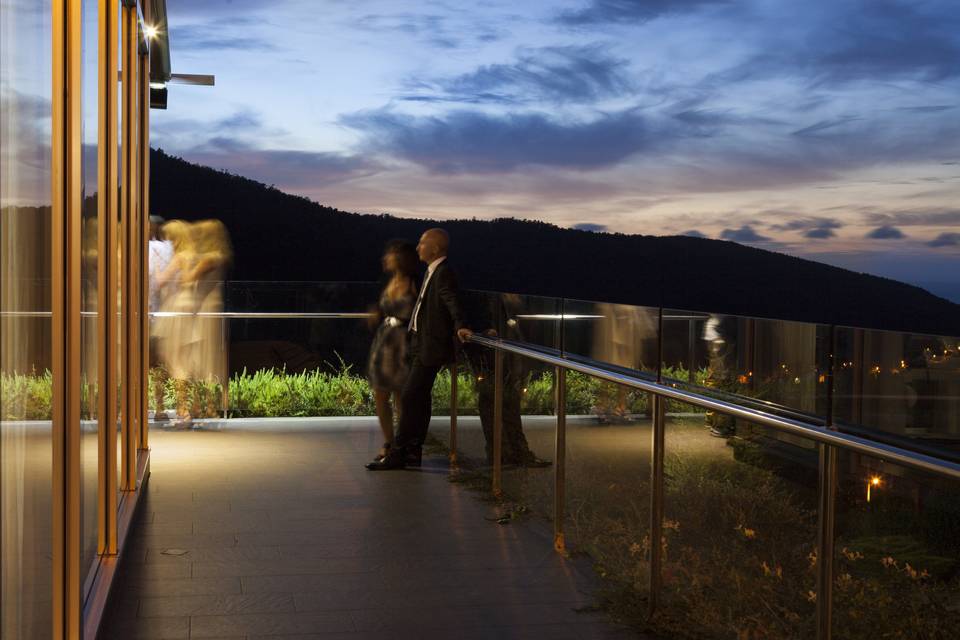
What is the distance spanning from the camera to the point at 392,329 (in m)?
7.64

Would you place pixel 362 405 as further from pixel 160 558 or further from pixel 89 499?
pixel 89 499

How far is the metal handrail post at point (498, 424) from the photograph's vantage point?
239 inches

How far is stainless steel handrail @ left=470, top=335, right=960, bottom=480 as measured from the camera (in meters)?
2.33

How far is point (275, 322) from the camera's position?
32.7 feet

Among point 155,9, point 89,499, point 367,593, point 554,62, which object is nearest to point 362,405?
point 155,9

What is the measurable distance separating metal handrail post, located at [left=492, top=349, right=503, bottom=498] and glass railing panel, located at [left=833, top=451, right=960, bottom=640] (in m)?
3.37

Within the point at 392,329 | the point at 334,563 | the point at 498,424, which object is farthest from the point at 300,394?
the point at 334,563

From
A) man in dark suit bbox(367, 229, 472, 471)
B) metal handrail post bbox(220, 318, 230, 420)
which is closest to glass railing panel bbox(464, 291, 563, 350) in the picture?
man in dark suit bbox(367, 229, 472, 471)

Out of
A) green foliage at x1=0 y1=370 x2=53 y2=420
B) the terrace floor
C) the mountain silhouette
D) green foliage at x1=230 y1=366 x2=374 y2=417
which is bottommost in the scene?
the terrace floor

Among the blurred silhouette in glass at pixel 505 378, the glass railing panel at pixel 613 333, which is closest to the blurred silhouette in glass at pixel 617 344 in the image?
the glass railing panel at pixel 613 333

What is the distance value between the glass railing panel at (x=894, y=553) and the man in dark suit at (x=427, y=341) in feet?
13.7

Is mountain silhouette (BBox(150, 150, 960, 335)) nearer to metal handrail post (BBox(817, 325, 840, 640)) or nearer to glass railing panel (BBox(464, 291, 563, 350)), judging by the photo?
glass railing panel (BBox(464, 291, 563, 350))

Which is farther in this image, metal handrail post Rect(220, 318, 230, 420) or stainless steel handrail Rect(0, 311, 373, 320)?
metal handrail post Rect(220, 318, 230, 420)

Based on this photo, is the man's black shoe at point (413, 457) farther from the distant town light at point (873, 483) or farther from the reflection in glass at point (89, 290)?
the distant town light at point (873, 483)
